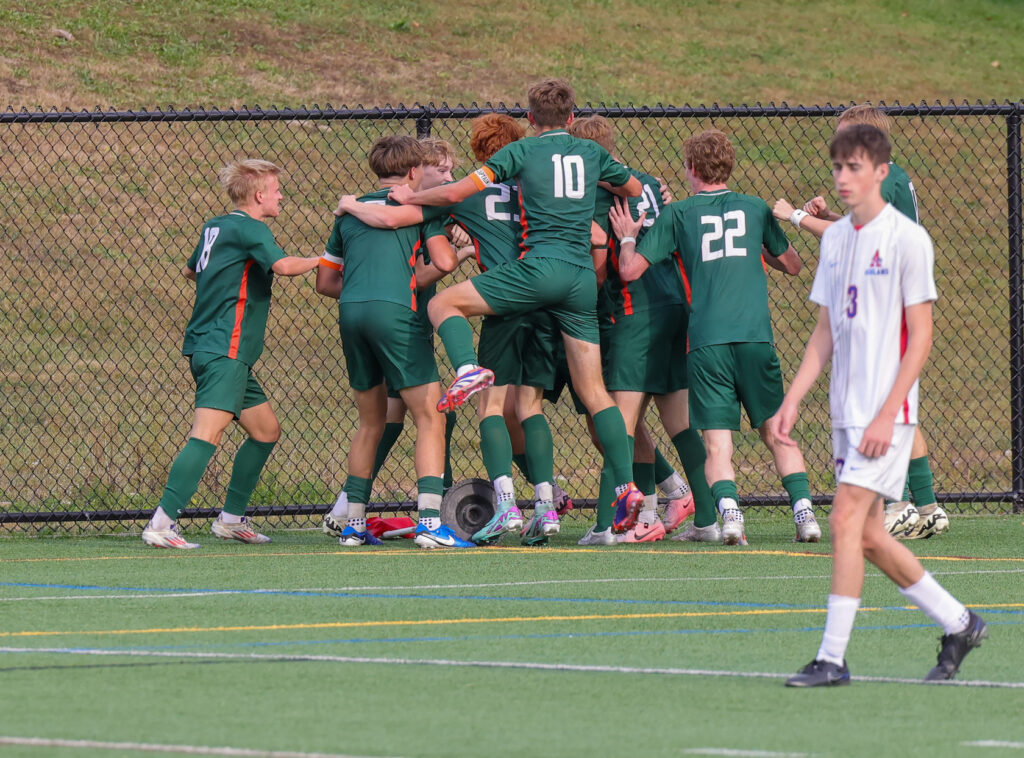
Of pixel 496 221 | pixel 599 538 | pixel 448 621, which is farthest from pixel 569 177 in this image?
pixel 448 621

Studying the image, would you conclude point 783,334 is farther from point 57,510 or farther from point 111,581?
point 111,581

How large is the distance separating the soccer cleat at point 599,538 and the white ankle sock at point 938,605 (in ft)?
14.1

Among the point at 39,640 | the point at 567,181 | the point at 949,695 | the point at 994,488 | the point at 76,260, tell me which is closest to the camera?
the point at 949,695

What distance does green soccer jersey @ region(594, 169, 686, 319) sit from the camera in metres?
10.1

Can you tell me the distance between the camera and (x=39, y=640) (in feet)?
Answer: 20.5

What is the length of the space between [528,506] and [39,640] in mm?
5363

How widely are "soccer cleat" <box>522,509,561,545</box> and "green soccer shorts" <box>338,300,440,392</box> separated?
957 millimetres

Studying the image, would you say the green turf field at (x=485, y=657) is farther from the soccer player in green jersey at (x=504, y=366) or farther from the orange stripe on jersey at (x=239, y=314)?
the orange stripe on jersey at (x=239, y=314)

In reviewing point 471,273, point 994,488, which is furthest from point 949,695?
point 471,273

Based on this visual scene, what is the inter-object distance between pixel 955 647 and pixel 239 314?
5.43m

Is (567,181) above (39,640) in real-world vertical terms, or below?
above

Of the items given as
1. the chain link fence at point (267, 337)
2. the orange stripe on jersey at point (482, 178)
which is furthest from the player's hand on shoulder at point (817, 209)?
the orange stripe on jersey at point (482, 178)

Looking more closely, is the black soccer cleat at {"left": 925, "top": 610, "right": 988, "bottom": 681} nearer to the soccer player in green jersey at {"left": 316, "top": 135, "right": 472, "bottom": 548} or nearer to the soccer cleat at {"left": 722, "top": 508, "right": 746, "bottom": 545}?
the soccer cleat at {"left": 722, "top": 508, "right": 746, "bottom": 545}

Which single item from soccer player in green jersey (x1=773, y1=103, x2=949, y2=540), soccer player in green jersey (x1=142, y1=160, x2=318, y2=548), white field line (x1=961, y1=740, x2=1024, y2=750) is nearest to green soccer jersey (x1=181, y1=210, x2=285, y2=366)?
soccer player in green jersey (x1=142, y1=160, x2=318, y2=548)
